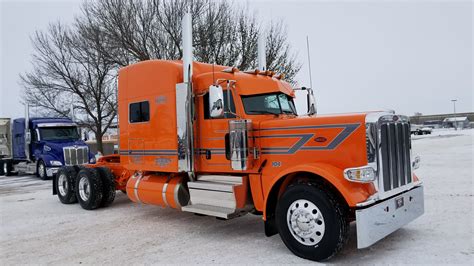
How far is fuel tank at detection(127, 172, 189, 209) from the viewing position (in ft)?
23.0

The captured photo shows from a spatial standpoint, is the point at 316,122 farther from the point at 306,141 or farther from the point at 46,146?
the point at 46,146

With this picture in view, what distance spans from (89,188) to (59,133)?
10.3 metres

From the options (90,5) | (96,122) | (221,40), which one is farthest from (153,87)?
(96,122)

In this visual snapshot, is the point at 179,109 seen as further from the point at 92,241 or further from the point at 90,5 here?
the point at 90,5

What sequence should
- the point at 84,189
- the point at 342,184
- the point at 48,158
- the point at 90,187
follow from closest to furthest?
the point at 342,184 → the point at 90,187 → the point at 84,189 → the point at 48,158

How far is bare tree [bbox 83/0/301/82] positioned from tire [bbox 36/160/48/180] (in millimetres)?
6717

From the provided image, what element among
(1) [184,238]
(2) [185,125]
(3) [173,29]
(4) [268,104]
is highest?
(3) [173,29]

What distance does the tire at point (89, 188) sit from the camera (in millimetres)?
9016

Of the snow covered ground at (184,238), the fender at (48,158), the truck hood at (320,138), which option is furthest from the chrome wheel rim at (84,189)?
the fender at (48,158)

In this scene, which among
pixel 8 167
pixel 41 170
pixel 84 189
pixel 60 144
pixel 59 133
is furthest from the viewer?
pixel 8 167

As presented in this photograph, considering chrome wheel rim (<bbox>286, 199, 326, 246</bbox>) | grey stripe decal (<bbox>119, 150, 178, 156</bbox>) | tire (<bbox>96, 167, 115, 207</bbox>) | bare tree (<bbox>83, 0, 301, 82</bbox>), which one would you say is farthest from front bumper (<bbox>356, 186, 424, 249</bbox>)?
bare tree (<bbox>83, 0, 301, 82</bbox>)

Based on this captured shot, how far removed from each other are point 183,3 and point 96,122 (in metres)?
10.4

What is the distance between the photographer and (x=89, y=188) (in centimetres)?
913

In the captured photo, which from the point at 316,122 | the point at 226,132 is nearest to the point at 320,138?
the point at 316,122
